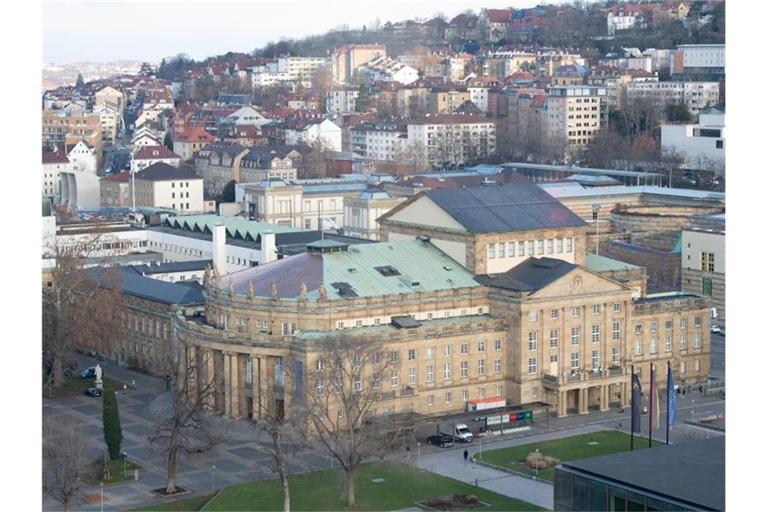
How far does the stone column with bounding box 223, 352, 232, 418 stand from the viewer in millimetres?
39719

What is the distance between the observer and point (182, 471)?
35.1 meters

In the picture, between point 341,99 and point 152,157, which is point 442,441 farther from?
point 341,99

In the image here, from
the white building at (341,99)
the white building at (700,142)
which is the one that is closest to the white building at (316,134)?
the white building at (341,99)

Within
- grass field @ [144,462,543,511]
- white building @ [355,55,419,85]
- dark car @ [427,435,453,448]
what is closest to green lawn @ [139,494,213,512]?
grass field @ [144,462,543,511]

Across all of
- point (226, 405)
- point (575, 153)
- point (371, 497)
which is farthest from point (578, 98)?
point (371, 497)

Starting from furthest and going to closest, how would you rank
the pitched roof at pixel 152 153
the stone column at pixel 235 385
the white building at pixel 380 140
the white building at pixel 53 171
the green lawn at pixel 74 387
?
the white building at pixel 380 140 → the pitched roof at pixel 152 153 → the white building at pixel 53 171 → the green lawn at pixel 74 387 → the stone column at pixel 235 385

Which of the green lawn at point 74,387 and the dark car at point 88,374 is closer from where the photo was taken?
the green lawn at point 74,387

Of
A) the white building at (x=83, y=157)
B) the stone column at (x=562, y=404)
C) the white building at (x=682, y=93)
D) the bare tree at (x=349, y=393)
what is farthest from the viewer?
the white building at (x=682, y=93)

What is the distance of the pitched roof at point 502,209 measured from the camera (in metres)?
42.6

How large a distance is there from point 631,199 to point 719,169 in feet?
57.0

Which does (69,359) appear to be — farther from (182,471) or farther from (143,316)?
(182,471)

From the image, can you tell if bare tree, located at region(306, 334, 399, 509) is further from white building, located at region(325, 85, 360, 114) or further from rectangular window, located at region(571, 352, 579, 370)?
white building, located at region(325, 85, 360, 114)

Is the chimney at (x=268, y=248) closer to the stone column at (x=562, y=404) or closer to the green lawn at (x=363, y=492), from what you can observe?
the stone column at (x=562, y=404)

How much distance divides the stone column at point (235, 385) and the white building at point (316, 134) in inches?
2563
